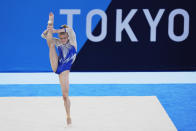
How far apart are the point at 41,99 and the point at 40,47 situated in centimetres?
229

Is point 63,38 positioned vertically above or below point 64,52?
above

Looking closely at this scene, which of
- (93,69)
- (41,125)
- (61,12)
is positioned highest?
(61,12)

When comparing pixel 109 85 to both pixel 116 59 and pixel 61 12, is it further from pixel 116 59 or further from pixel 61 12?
pixel 61 12

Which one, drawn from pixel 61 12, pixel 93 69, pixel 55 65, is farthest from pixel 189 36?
pixel 55 65

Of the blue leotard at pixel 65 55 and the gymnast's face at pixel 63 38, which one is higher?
the gymnast's face at pixel 63 38

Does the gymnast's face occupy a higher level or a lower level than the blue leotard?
higher

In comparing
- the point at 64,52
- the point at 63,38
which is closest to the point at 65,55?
the point at 64,52

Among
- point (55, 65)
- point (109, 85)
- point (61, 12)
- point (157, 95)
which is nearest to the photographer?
point (55, 65)

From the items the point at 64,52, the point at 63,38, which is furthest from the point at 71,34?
the point at 64,52

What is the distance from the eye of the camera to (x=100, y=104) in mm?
6410

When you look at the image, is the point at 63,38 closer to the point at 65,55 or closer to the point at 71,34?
the point at 71,34

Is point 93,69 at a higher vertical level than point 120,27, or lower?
lower

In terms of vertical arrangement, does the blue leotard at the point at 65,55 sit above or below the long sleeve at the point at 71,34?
below

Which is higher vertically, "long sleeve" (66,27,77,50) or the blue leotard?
"long sleeve" (66,27,77,50)
